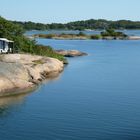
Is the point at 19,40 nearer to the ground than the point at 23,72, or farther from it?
farther from it

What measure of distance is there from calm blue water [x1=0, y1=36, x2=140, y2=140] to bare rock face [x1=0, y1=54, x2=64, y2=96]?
44.1 inches

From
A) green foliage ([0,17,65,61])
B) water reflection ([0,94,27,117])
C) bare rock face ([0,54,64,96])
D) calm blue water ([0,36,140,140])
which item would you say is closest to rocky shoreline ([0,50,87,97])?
bare rock face ([0,54,64,96])

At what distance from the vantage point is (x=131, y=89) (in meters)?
43.0

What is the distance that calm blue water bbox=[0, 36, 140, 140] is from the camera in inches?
1109

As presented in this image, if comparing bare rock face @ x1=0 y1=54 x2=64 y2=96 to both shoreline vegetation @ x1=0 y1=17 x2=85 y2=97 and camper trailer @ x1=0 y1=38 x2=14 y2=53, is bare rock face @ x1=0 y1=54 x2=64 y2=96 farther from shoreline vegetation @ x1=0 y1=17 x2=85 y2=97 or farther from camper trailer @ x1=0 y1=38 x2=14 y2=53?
camper trailer @ x1=0 y1=38 x2=14 y2=53

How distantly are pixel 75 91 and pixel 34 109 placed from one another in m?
8.22

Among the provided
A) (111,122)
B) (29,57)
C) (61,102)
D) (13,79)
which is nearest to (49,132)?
(111,122)

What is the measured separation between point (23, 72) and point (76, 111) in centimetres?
1064

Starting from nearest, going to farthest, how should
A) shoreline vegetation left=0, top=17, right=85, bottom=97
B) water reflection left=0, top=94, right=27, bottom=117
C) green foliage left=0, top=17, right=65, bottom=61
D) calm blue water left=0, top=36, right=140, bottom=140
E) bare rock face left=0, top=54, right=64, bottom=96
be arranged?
1. calm blue water left=0, top=36, right=140, bottom=140
2. water reflection left=0, top=94, right=27, bottom=117
3. bare rock face left=0, top=54, right=64, bottom=96
4. shoreline vegetation left=0, top=17, right=85, bottom=97
5. green foliage left=0, top=17, right=65, bottom=61

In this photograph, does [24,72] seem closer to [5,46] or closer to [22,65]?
[22,65]

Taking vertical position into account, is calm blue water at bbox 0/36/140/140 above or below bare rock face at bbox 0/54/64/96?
below

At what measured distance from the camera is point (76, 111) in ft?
111

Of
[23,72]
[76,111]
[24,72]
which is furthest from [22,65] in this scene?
[76,111]

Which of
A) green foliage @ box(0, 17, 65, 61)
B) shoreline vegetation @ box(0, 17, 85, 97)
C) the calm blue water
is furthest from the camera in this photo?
green foliage @ box(0, 17, 65, 61)
